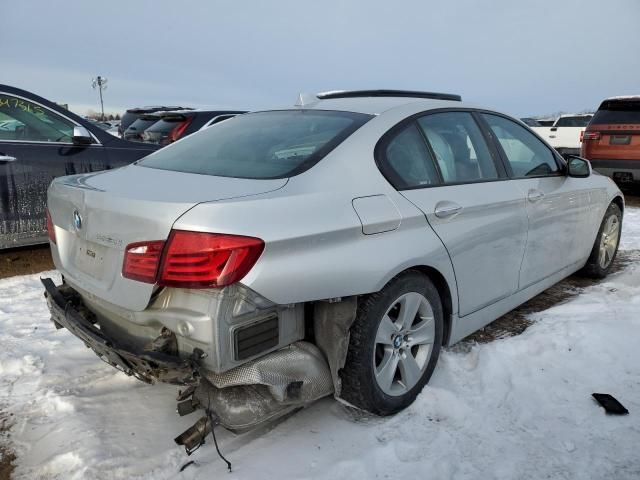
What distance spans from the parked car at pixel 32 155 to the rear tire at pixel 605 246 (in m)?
4.78

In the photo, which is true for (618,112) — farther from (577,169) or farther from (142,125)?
(142,125)

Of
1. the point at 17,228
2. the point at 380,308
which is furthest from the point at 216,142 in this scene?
the point at 17,228

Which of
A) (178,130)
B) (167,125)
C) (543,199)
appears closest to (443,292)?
(543,199)

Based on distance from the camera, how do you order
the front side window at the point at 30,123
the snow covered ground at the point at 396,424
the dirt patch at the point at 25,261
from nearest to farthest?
1. the snow covered ground at the point at 396,424
2. the front side window at the point at 30,123
3. the dirt patch at the point at 25,261

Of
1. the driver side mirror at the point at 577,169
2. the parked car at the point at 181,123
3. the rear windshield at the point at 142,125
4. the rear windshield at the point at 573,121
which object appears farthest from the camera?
the rear windshield at the point at 573,121

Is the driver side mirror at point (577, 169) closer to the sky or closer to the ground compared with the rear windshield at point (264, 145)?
closer to the ground

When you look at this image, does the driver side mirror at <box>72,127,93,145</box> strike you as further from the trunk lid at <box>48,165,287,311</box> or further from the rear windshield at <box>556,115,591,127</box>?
the rear windshield at <box>556,115,591,127</box>

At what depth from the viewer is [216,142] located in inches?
112

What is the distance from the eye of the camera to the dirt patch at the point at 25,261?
487 cm

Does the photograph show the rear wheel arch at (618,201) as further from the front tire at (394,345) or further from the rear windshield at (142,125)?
the rear windshield at (142,125)

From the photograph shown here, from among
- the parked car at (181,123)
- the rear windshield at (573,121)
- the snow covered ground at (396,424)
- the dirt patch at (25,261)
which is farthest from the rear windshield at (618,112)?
the rear windshield at (573,121)

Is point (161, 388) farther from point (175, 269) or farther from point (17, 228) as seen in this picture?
point (17, 228)

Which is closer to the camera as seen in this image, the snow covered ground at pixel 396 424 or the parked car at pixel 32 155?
the snow covered ground at pixel 396 424

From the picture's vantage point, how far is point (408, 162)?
2635 mm
